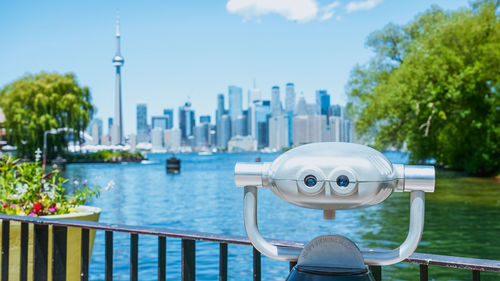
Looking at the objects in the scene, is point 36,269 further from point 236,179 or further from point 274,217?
point 274,217

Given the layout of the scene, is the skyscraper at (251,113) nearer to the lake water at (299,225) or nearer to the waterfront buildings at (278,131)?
the waterfront buildings at (278,131)

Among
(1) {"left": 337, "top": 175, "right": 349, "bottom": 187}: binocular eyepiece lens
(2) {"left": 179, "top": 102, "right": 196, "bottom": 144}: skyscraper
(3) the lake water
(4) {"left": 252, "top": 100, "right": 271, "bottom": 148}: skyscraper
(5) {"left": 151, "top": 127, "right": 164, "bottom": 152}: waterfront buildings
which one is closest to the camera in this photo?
(1) {"left": 337, "top": 175, "right": 349, "bottom": 187}: binocular eyepiece lens

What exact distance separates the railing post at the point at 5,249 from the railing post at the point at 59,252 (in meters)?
0.42

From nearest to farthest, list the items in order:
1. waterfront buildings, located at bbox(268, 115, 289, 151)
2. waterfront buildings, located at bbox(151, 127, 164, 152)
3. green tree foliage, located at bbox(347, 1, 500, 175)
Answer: green tree foliage, located at bbox(347, 1, 500, 175) → waterfront buildings, located at bbox(268, 115, 289, 151) → waterfront buildings, located at bbox(151, 127, 164, 152)

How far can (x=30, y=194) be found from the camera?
3354 millimetres

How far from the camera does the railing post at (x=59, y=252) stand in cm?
236

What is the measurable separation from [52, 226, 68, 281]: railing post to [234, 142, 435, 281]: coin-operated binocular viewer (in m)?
1.67

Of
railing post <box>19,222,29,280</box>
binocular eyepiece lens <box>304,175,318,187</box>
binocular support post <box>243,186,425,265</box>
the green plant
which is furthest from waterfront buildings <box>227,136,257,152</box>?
binocular eyepiece lens <box>304,175,318,187</box>

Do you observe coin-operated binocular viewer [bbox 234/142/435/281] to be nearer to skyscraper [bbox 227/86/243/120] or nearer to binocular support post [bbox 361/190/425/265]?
binocular support post [bbox 361/190/425/265]

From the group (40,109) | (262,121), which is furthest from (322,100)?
(262,121)

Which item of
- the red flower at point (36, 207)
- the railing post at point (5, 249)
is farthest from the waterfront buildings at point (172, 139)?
the railing post at point (5, 249)

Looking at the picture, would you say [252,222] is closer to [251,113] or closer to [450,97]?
[450,97]

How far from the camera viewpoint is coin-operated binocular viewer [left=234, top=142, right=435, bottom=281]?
839 mm

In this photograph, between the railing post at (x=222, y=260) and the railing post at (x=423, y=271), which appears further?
the railing post at (x=222, y=260)
